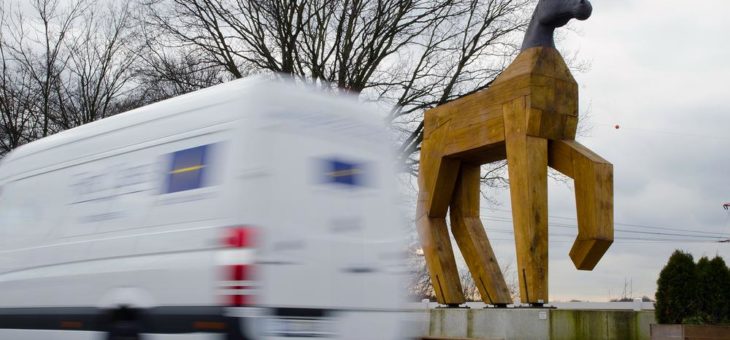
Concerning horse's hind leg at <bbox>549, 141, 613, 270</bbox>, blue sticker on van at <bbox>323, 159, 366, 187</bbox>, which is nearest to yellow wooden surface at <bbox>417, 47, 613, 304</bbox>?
Result: horse's hind leg at <bbox>549, 141, 613, 270</bbox>

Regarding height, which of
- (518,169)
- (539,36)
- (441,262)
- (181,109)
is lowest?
(441,262)

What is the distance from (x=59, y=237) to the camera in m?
8.44

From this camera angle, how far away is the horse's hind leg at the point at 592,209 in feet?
42.2

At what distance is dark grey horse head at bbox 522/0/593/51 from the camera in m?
13.9

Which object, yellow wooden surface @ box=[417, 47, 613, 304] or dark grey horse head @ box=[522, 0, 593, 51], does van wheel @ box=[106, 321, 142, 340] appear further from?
dark grey horse head @ box=[522, 0, 593, 51]

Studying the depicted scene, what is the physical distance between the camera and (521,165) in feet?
44.7

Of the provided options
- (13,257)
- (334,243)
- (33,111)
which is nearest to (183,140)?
(334,243)

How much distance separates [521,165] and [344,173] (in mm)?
6743

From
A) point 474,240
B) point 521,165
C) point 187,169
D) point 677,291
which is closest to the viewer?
point 187,169

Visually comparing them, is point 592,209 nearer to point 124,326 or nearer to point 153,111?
point 153,111

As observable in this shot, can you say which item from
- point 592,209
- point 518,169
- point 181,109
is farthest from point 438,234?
point 181,109

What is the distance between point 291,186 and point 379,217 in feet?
3.52

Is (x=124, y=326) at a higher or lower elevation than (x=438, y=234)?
lower

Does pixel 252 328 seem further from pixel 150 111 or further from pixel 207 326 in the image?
pixel 150 111
